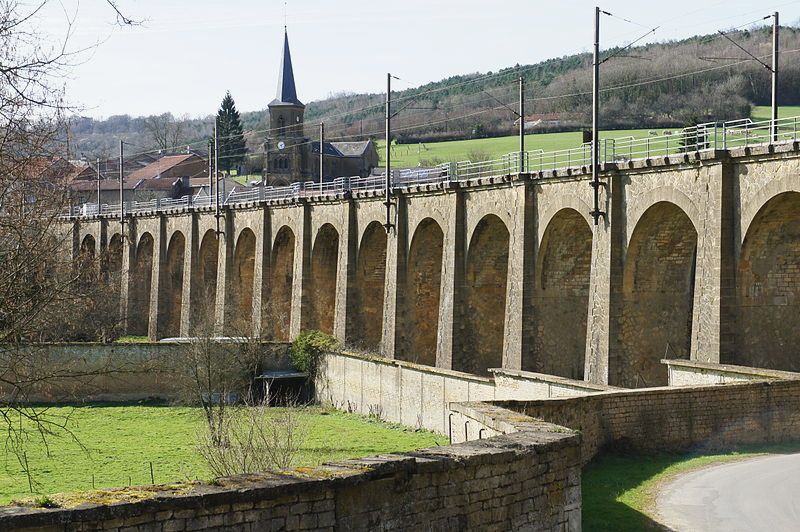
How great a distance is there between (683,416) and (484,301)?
1811 cm

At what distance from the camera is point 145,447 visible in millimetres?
27984

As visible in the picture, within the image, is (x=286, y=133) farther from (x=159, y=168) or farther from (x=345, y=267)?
(x=345, y=267)

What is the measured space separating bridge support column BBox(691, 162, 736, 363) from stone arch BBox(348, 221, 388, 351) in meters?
19.0

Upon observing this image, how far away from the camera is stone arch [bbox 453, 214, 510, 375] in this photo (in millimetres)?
34500

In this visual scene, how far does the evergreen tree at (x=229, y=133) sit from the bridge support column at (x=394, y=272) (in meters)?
80.8

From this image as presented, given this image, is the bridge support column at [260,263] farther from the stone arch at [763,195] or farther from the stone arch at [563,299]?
the stone arch at [763,195]

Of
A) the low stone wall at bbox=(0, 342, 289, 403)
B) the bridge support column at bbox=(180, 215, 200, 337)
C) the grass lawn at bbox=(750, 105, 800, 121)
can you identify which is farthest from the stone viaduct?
the grass lawn at bbox=(750, 105, 800, 121)

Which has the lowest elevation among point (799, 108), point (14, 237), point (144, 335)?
point (144, 335)

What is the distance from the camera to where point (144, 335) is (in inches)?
2547

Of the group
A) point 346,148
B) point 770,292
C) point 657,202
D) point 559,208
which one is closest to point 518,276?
point 559,208

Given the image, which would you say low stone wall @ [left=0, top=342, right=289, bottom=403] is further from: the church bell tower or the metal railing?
the church bell tower

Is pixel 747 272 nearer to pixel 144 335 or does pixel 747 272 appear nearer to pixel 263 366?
pixel 263 366

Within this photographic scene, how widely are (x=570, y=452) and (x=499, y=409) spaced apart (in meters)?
2.80

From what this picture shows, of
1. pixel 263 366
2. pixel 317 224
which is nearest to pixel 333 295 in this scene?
pixel 317 224
